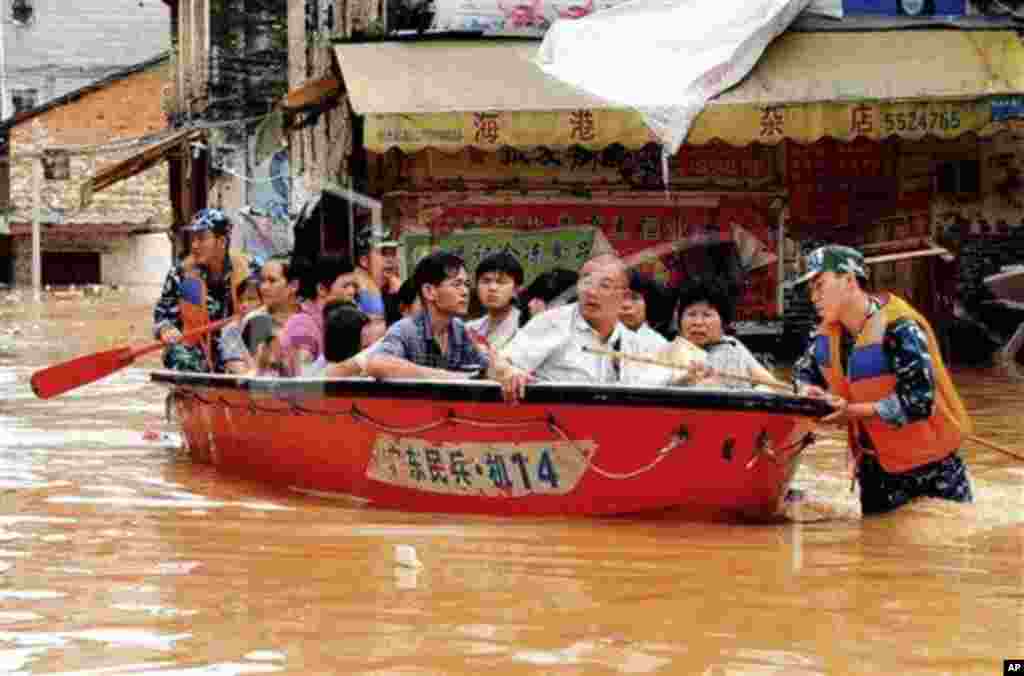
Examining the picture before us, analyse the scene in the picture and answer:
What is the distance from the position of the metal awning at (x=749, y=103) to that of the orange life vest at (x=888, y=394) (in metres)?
7.81

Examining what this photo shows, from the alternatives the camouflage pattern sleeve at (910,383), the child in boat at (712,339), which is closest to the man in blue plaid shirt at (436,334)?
the child in boat at (712,339)

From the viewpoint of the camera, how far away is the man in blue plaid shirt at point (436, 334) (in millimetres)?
8188

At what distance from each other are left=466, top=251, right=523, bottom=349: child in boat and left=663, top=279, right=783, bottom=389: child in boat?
3.03 feet

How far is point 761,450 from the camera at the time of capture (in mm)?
7570

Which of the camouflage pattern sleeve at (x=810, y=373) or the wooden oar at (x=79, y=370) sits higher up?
the camouflage pattern sleeve at (x=810, y=373)

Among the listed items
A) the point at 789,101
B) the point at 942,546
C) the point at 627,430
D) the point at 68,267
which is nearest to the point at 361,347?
the point at 627,430

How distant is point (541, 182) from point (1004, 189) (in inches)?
177

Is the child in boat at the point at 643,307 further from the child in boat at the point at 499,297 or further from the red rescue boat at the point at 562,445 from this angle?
the red rescue boat at the point at 562,445

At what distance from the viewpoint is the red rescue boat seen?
24.6 ft

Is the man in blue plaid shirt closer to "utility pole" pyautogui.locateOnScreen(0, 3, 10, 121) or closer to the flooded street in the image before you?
the flooded street

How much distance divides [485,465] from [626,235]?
9.82m

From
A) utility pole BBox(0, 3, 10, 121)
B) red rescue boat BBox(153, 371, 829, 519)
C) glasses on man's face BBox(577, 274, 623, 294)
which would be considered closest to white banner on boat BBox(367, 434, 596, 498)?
red rescue boat BBox(153, 371, 829, 519)

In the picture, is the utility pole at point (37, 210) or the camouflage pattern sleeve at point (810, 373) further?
the utility pole at point (37, 210)

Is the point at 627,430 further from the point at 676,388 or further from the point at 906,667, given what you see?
the point at 906,667
